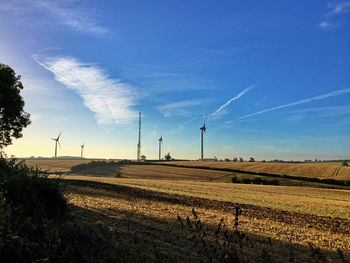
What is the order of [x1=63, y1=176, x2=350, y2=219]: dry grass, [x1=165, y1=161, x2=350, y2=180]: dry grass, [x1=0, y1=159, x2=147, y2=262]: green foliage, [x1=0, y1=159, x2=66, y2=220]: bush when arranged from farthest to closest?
[x1=165, y1=161, x2=350, y2=180]: dry grass
[x1=63, y1=176, x2=350, y2=219]: dry grass
[x1=0, y1=159, x2=66, y2=220]: bush
[x1=0, y1=159, x2=147, y2=262]: green foliage

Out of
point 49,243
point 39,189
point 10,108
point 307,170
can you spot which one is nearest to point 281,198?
point 39,189

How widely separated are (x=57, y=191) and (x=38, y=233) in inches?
212

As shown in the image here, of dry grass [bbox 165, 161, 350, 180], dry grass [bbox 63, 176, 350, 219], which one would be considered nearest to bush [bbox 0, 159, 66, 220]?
dry grass [bbox 63, 176, 350, 219]

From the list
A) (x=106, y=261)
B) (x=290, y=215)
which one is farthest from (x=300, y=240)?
(x=106, y=261)

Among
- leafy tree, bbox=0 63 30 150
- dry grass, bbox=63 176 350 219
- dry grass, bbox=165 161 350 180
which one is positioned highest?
leafy tree, bbox=0 63 30 150

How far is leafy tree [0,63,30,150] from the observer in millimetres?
32938

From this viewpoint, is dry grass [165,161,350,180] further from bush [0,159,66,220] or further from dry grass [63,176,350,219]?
bush [0,159,66,220]

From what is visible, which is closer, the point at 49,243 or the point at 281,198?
the point at 49,243

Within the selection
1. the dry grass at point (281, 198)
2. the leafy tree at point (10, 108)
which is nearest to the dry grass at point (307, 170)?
the dry grass at point (281, 198)

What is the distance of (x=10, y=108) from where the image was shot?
33.6 m

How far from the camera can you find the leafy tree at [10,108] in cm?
3294

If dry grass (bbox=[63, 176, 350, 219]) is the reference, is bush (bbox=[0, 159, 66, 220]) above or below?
above

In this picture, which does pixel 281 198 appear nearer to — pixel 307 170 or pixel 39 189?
pixel 39 189

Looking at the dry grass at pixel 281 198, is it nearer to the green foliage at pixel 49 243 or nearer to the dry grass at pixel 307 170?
the green foliage at pixel 49 243
